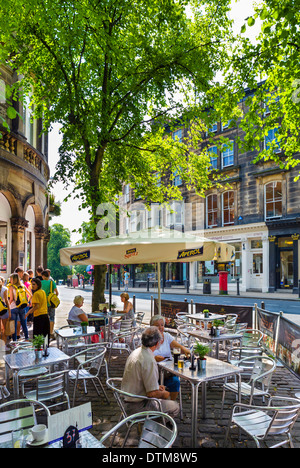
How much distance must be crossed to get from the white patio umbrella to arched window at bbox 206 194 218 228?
24224mm

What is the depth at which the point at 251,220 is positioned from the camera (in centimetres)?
2758

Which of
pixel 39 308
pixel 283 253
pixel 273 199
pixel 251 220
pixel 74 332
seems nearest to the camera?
pixel 74 332

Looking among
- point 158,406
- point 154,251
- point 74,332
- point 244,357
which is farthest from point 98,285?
point 158,406

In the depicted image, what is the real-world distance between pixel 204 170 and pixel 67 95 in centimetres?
566

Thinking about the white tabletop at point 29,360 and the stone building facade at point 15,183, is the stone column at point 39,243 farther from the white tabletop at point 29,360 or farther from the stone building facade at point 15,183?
the white tabletop at point 29,360

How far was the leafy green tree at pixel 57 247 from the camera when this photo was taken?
67312 millimetres

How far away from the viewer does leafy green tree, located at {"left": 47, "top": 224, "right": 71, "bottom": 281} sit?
6731cm

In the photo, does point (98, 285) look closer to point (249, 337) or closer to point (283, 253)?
point (249, 337)

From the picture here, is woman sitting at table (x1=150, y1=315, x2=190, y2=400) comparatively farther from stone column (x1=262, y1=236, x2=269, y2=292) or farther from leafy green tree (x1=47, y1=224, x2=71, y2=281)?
leafy green tree (x1=47, y1=224, x2=71, y2=281)

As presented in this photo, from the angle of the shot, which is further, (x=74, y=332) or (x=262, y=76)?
(x=262, y=76)

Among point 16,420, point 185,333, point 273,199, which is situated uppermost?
point 273,199

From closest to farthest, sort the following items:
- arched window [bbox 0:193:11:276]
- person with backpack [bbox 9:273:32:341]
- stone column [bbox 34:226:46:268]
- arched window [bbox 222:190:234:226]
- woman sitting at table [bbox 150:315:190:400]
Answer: woman sitting at table [bbox 150:315:190:400], person with backpack [bbox 9:273:32:341], arched window [bbox 0:193:11:276], stone column [bbox 34:226:46:268], arched window [bbox 222:190:234:226]

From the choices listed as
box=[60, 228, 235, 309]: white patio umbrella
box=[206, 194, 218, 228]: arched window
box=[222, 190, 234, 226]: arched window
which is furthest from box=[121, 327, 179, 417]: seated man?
box=[206, 194, 218, 228]: arched window

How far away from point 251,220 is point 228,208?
9.47 feet
